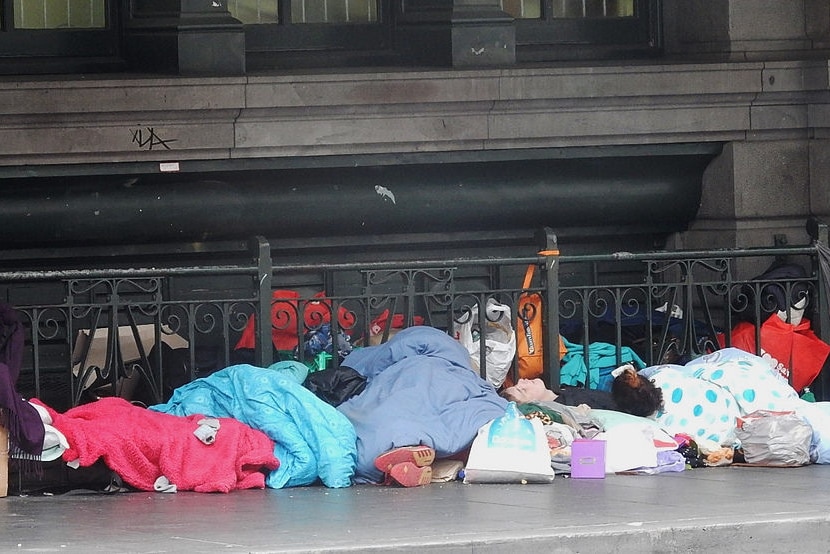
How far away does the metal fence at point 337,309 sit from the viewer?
8820 millimetres

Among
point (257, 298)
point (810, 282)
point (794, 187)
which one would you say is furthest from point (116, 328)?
point (794, 187)

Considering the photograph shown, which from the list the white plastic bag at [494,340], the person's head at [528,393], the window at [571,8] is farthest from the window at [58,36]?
the person's head at [528,393]

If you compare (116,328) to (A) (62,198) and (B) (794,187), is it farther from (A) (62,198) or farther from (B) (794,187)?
(B) (794,187)

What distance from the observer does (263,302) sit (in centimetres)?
885

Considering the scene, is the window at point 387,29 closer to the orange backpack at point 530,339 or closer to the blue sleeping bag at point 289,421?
the orange backpack at point 530,339

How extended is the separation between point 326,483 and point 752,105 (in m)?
4.96

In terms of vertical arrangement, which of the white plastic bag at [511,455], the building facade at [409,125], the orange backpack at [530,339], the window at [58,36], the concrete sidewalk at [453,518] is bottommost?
the concrete sidewalk at [453,518]

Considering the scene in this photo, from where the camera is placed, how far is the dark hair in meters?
8.77

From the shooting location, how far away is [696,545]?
6.37 m

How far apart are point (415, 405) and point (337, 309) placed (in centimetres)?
119

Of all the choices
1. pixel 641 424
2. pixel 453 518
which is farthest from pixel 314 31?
pixel 453 518

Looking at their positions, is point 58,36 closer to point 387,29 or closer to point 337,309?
point 387,29

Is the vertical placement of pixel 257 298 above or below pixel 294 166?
below

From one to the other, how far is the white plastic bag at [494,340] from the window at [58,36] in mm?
3595
